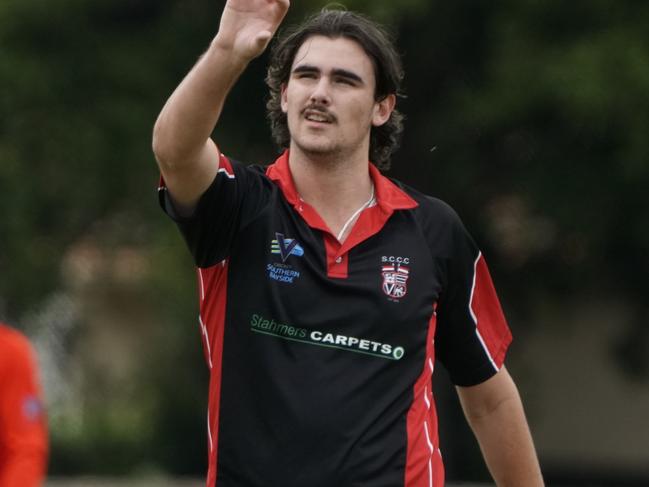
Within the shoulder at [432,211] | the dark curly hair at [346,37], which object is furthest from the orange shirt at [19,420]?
the shoulder at [432,211]

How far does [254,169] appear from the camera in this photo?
14.1 ft

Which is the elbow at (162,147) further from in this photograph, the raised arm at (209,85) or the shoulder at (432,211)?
the shoulder at (432,211)

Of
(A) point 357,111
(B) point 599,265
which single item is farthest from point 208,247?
(B) point 599,265

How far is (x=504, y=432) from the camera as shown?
4637mm

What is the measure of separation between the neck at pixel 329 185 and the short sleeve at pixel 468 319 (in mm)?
314

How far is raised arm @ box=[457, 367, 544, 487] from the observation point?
463 centimetres

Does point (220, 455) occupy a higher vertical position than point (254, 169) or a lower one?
lower

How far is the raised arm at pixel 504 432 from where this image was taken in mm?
4633

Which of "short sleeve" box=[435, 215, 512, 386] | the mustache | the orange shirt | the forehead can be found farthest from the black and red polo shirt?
the orange shirt

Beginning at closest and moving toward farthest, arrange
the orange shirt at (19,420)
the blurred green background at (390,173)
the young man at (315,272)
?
1. the young man at (315,272)
2. the orange shirt at (19,420)
3. the blurred green background at (390,173)

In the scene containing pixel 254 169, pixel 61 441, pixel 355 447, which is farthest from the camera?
pixel 61 441

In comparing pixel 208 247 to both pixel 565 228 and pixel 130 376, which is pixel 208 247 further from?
pixel 130 376

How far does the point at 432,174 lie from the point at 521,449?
11.1m

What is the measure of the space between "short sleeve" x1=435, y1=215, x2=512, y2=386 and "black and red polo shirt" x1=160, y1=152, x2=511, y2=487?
4.3 inches
